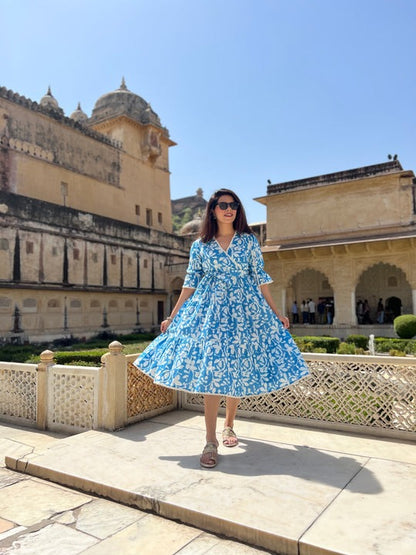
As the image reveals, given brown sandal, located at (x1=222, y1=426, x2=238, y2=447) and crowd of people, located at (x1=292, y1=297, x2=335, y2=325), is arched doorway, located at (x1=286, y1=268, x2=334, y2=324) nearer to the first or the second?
crowd of people, located at (x1=292, y1=297, x2=335, y2=325)

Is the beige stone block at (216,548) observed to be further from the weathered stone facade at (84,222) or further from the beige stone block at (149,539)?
the weathered stone facade at (84,222)

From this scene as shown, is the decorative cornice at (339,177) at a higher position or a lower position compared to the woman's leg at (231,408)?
higher

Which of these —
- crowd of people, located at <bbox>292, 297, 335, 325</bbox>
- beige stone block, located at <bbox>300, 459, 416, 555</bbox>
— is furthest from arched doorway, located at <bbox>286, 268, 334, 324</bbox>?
beige stone block, located at <bbox>300, 459, 416, 555</bbox>

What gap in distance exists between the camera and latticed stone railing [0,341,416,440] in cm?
393

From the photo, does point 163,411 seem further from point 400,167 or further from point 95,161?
point 95,161

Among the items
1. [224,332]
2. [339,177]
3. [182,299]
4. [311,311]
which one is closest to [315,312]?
[311,311]

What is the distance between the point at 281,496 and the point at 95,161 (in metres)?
24.4

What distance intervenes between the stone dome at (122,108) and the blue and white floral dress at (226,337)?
25720mm

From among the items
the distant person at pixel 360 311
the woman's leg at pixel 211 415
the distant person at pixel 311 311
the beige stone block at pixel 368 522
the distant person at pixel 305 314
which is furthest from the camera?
the distant person at pixel 360 311

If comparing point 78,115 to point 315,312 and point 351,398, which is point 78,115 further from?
point 351,398

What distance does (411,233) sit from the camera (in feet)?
54.4

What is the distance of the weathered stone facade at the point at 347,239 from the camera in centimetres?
1698

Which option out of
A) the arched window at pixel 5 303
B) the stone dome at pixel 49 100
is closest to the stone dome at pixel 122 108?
the stone dome at pixel 49 100

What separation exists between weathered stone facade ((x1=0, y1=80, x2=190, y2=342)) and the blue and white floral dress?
1361 cm
